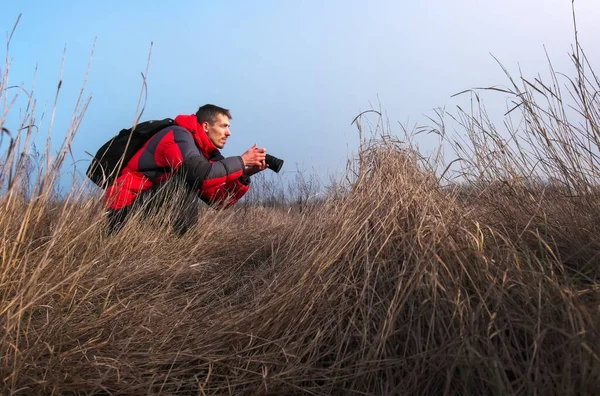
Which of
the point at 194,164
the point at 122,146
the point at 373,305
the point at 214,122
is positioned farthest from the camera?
the point at 214,122

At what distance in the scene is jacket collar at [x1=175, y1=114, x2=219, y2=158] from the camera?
334cm

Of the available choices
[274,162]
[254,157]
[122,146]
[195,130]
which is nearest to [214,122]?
[195,130]

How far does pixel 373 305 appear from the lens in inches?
58.2

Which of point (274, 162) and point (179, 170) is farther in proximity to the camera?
point (274, 162)

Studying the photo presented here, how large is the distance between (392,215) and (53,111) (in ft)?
3.88

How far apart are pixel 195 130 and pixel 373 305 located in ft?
7.24

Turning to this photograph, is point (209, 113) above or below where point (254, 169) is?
above

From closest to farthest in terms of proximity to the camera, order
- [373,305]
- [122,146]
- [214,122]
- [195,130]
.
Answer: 1. [373,305]
2. [122,146]
3. [195,130]
4. [214,122]

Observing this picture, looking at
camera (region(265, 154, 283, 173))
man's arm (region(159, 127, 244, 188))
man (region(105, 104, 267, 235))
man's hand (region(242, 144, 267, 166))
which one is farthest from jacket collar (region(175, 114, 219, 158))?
camera (region(265, 154, 283, 173))

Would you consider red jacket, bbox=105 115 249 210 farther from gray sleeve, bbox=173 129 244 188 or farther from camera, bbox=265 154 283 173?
camera, bbox=265 154 283 173

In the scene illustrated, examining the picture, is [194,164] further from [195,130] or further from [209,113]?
[209,113]

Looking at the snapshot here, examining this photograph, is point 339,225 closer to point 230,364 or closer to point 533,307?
point 230,364

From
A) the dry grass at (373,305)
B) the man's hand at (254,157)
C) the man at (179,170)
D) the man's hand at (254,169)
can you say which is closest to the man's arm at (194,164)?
the man at (179,170)

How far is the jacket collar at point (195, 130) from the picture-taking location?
3.34 metres
